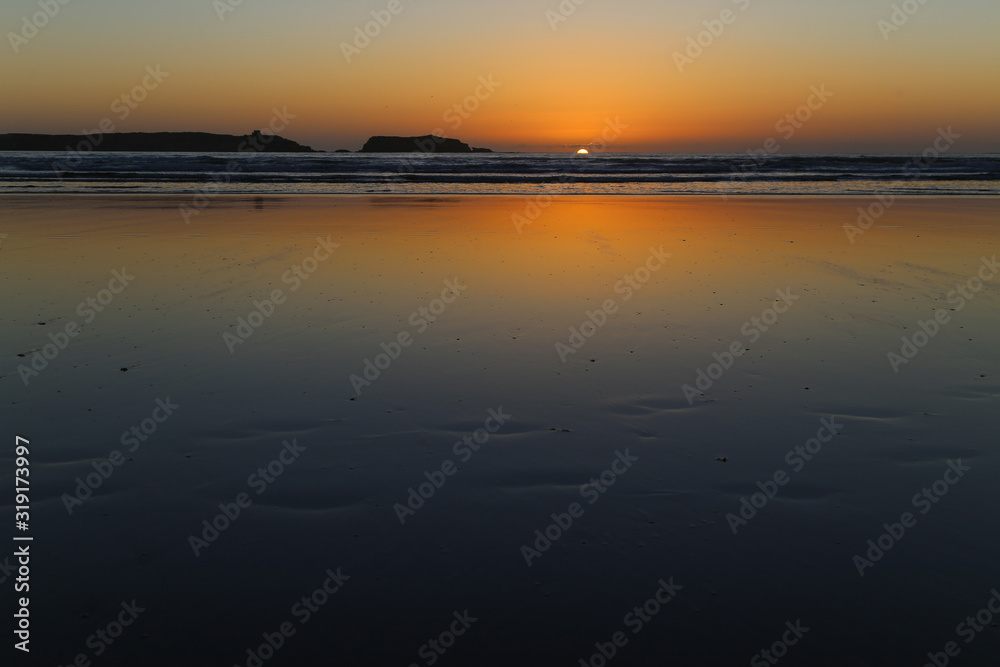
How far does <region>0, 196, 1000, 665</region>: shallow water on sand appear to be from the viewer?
9.53 feet

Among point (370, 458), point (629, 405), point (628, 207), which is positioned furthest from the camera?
point (628, 207)

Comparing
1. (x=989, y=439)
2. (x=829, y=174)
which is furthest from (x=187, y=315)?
(x=829, y=174)

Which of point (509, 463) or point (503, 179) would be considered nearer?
point (509, 463)

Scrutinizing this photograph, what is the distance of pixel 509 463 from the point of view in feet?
14.2

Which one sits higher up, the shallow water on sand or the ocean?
the ocean

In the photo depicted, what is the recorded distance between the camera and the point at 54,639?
279 cm

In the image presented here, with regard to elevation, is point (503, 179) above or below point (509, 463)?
above

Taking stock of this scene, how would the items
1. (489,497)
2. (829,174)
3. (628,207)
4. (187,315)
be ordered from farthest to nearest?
1. (829,174)
2. (628,207)
3. (187,315)
4. (489,497)

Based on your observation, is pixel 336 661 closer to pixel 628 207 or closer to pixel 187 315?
pixel 187 315

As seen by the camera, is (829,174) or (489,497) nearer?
(489,497)

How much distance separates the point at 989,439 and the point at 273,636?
4662mm

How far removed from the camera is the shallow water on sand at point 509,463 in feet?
9.53

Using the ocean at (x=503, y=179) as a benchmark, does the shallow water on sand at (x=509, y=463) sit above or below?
below

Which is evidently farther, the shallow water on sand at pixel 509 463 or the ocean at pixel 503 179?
the ocean at pixel 503 179
